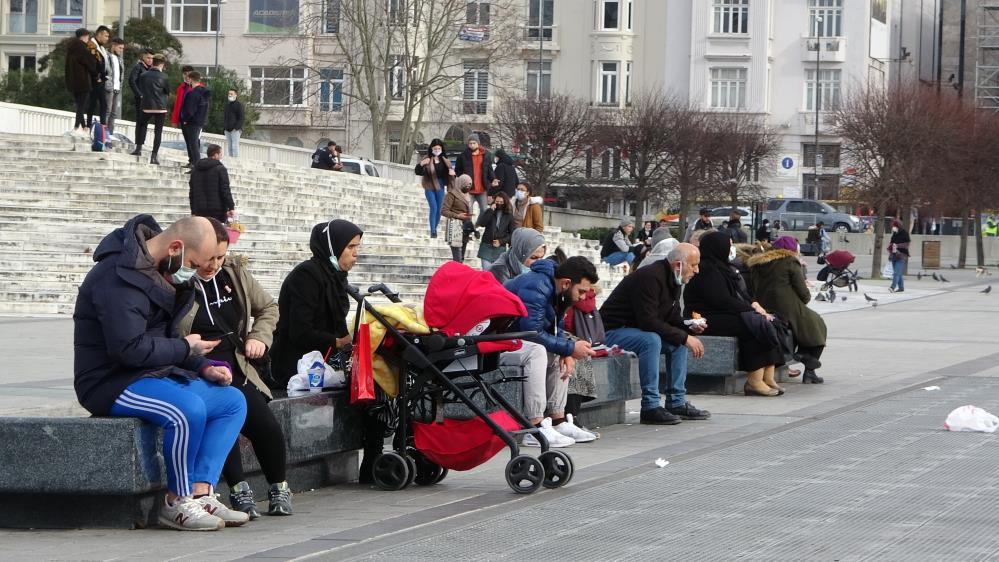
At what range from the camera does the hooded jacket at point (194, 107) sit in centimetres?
2672

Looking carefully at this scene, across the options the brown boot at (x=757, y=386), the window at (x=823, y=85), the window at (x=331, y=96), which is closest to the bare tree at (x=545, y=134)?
the window at (x=331, y=96)

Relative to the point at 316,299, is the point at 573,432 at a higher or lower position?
lower

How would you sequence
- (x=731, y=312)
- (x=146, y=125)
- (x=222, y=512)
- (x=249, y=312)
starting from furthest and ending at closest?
(x=146, y=125)
(x=731, y=312)
(x=249, y=312)
(x=222, y=512)

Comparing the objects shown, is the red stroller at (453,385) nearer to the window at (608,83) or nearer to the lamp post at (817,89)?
the lamp post at (817,89)

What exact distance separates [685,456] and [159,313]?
3.83 meters

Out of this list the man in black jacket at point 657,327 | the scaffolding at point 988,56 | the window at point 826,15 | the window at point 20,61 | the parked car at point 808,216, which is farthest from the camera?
the scaffolding at point 988,56

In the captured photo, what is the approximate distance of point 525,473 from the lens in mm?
8523

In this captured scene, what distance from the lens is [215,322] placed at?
8.02 metres

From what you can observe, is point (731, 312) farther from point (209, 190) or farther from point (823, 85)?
point (823, 85)

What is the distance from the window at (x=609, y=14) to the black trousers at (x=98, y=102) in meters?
50.5

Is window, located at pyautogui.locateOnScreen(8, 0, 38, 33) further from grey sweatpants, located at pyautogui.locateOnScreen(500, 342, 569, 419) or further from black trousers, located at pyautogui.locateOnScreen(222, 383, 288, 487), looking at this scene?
black trousers, located at pyautogui.locateOnScreen(222, 383, 288, 487)

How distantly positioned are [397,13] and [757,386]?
50279 mm

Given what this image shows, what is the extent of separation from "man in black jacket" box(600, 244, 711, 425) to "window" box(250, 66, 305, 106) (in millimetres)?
64488

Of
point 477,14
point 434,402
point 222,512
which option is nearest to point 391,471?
point 434,402
